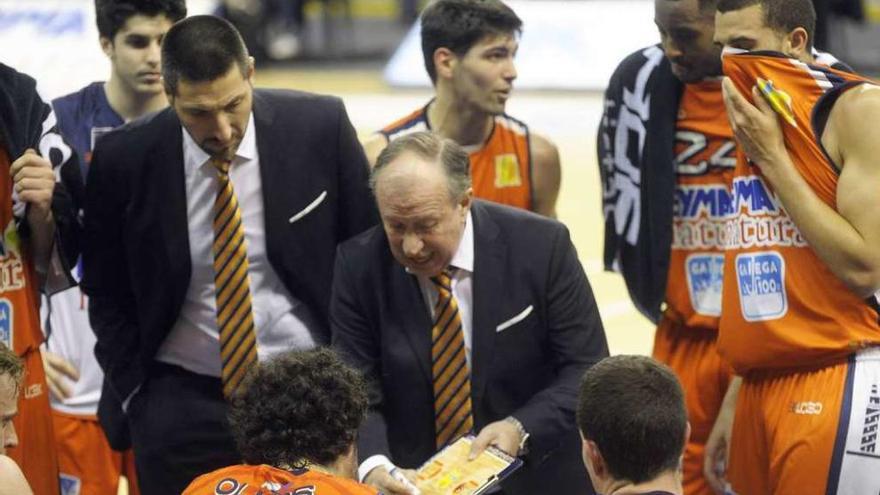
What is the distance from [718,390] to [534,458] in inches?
46.9

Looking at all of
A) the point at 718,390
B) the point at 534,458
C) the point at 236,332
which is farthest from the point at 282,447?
the point at 718,390

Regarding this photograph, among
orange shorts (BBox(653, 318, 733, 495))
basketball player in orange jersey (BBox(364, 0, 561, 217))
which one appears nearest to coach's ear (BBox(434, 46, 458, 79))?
basketball player in orange jersey (BBox(364, 0, 561, 217))

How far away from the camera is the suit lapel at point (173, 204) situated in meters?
5.04

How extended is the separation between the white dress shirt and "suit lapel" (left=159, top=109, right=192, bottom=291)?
0.78 m

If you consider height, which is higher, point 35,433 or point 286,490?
point 286,490

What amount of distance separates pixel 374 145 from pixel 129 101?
2.83 feet

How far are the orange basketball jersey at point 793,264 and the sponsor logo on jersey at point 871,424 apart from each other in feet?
0.45

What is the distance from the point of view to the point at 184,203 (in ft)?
16.6

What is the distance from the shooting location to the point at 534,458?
4547 millimetres

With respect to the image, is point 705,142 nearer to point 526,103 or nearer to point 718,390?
point 718,390

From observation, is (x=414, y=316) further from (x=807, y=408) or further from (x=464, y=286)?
(x=807, y=408)

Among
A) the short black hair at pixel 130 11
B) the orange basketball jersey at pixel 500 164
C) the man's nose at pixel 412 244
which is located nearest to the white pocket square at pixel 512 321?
the man's nose at pixel 412 244

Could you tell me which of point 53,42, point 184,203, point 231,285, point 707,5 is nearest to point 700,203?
point 707,5

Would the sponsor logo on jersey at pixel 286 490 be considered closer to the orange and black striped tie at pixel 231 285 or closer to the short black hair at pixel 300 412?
the short black hair at pixel 300 412
